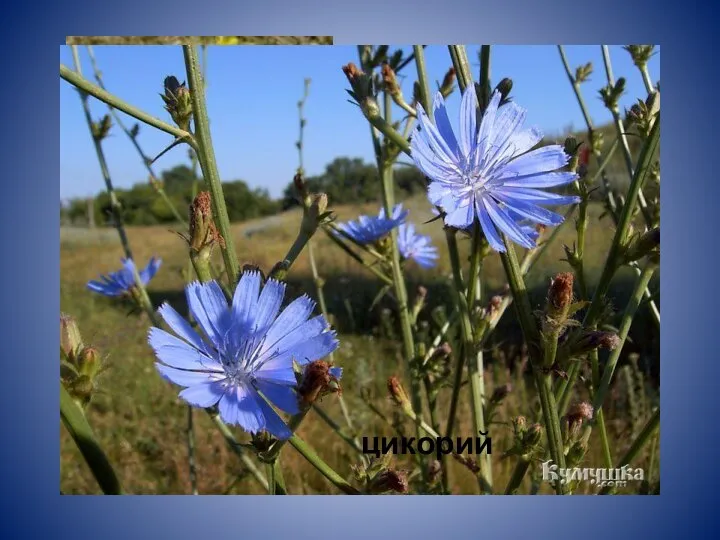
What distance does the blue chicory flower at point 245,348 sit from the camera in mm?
1234

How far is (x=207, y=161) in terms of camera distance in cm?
125

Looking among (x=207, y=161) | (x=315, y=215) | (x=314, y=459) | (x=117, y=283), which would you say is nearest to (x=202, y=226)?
(x=207, y=161)

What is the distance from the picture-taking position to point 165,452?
118 inches

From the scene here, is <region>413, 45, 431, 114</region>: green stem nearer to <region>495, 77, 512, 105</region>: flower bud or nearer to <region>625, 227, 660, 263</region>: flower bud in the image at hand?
<region>495, 77, 512, 105</region>: flower bud

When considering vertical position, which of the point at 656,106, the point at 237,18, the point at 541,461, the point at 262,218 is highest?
the point at 237,18

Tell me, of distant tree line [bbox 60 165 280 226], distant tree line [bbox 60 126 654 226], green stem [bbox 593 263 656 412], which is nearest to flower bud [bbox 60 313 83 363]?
green stem [bbox 593 263 656 412]

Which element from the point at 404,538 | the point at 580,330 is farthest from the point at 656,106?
the point at 404,538

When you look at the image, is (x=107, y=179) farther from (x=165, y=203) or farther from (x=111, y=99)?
(x=111, y=99)

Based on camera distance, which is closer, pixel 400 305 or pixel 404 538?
pixel 400 305

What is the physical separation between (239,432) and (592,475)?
1.72m

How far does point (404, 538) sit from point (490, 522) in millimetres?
262

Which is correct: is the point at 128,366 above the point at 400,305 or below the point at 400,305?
below

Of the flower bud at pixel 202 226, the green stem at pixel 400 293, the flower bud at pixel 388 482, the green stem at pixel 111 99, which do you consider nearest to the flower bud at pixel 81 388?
the flower bud at pixel 202 226
